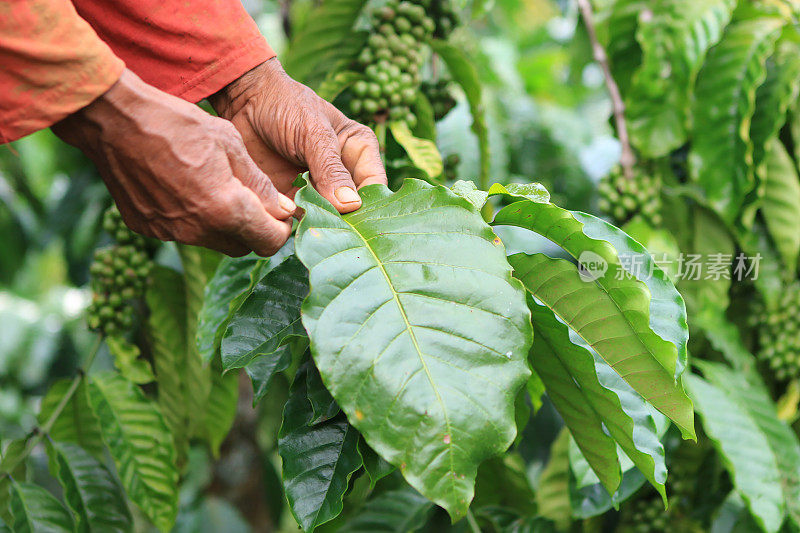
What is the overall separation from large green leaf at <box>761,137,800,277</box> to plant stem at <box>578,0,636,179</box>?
0.28m

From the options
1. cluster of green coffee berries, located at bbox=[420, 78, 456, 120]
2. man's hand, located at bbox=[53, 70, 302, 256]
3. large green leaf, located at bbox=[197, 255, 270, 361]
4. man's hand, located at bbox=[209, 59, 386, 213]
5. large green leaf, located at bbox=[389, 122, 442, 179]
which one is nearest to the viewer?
man's hand, located at bbox=[53, 70, 302, 256]

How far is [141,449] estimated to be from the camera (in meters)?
1.15

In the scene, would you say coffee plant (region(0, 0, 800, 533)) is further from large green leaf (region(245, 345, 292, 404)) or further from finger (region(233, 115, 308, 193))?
finger (region(233, 115, 308, 193))

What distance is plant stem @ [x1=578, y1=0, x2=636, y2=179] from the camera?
4.67 feet

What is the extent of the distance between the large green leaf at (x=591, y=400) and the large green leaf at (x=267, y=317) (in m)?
0.27

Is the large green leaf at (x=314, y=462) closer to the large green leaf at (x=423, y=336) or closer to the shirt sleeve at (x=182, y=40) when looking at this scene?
the large green leaf at (x=423, y=336)

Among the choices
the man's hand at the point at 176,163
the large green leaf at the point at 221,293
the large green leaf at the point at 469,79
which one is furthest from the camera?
the large green leaf at the point at 469,79

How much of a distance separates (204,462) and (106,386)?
4.90 ft

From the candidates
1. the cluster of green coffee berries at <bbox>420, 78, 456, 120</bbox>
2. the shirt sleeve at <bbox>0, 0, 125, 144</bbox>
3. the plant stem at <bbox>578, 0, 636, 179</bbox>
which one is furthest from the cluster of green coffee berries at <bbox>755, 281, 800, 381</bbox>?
the shirt sleeve at <bbox>0, 0, 125, 144</bbox>

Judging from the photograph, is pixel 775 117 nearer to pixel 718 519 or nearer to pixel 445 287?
pixel 718 519

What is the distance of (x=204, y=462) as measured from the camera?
257cm

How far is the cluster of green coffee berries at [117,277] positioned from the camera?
1274 mm

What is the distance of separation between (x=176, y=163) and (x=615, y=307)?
514 mm

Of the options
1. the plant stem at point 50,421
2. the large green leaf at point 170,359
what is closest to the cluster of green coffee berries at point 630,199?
the large green leaf at point 170,359
